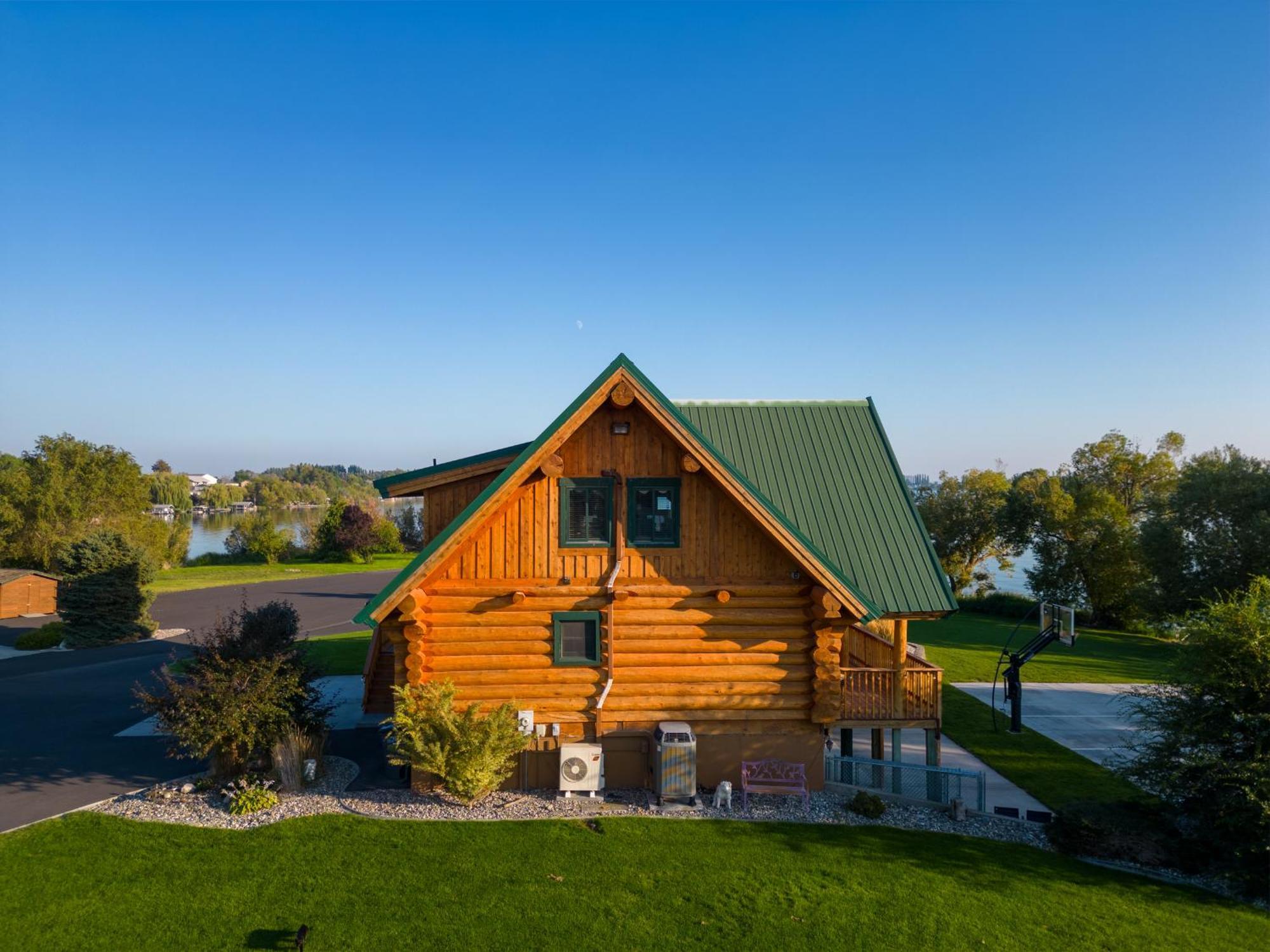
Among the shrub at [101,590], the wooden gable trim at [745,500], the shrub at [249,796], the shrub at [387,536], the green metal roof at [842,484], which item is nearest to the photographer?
the shrub at [249,796]

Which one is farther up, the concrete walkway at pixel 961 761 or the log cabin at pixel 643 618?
the log cabin at pixel 643 618

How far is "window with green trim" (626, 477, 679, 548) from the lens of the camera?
12719 millimetres

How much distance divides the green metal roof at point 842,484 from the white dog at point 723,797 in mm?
4339

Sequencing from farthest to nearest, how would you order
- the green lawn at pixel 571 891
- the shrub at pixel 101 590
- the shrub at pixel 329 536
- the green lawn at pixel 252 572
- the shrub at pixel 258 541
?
the shrub at pixel 329 536 < the shrub at pixel 258 541 < the green lawn at pixel 252 572 < the shrub at pixel 101 590 < the green lawn at pixel 571 891

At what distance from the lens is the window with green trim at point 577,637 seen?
41.3 feet

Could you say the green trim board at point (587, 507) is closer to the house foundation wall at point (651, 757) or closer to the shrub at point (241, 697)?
the house foundation wall at point (651, 757)

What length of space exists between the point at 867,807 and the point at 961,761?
4953 mm

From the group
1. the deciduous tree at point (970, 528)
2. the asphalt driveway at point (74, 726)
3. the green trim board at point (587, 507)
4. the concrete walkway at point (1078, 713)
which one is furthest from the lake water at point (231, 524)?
the concrete walkway at point (1078, 713)

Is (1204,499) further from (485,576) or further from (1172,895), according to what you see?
(485,576)

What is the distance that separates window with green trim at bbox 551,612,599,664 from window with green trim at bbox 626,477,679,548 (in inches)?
67.2

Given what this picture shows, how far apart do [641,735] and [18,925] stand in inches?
361

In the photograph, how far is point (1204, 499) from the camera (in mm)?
33562

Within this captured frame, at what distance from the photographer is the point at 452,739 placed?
11.6 metres

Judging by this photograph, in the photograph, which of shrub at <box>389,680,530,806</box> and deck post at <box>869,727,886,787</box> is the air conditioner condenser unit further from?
deck post at <box>869,727,886,787</box>
